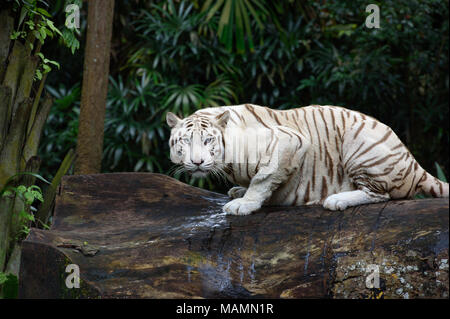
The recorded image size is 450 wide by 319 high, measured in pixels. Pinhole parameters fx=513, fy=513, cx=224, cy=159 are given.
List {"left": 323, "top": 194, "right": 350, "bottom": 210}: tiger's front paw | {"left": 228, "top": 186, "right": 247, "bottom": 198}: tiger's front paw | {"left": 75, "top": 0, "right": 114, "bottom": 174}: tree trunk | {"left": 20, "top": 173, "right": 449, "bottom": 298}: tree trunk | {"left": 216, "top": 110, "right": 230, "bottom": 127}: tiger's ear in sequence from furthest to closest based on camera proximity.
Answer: {"left": 75, "top": 0, "right": 114, "bottom": 174}: tree trunk → {"left": 228, "top": 186, "right": 247, "bottom": 198}: tiger's front paw → {"left": 216, "top": 110, "right": 230, "bottom": 127}: tiger's ear → {"left": 323, "top": 194, "right": 350, "bottom": 210}: tiger's front paw → {"left": 20, "top": 173, "right": 449, "bottom": 298}: tree trunk

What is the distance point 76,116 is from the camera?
7.21 m

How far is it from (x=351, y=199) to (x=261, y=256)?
667 mm

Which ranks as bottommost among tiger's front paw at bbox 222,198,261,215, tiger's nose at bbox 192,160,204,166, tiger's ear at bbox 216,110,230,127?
tiger's front paw at bbox 222,198,261,215

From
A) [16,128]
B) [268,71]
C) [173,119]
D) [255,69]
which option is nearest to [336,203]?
[173,119]

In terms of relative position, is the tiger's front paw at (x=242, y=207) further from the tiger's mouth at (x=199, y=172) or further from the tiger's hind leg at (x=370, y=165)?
the tiger's hind leg at (x=370, y=165)

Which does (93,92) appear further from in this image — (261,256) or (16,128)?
(261,256)

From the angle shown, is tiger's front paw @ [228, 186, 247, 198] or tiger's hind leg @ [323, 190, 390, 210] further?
tiger's front paw @ [228, 186, 247, 198]

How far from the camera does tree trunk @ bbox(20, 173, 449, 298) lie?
2.60 meters

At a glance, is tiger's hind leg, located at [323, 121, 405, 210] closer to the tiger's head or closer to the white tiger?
the white tiger

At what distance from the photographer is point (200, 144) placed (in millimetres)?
3199

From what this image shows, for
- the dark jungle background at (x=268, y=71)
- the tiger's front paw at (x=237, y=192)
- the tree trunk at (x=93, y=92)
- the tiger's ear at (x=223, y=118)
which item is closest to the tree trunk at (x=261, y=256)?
the tiger's front paw at (x=237, y=192)

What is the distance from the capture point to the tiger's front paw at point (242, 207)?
3283mm

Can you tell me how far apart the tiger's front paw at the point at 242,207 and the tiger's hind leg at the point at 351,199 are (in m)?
0.45

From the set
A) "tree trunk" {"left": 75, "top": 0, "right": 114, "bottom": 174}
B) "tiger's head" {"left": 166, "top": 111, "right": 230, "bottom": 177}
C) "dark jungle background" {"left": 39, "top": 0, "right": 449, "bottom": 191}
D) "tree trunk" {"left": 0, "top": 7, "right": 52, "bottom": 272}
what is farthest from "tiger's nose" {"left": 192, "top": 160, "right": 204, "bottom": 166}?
"dark jungle background" {"left": 39, "top": 0, "right": 449, "bottom": 191}
